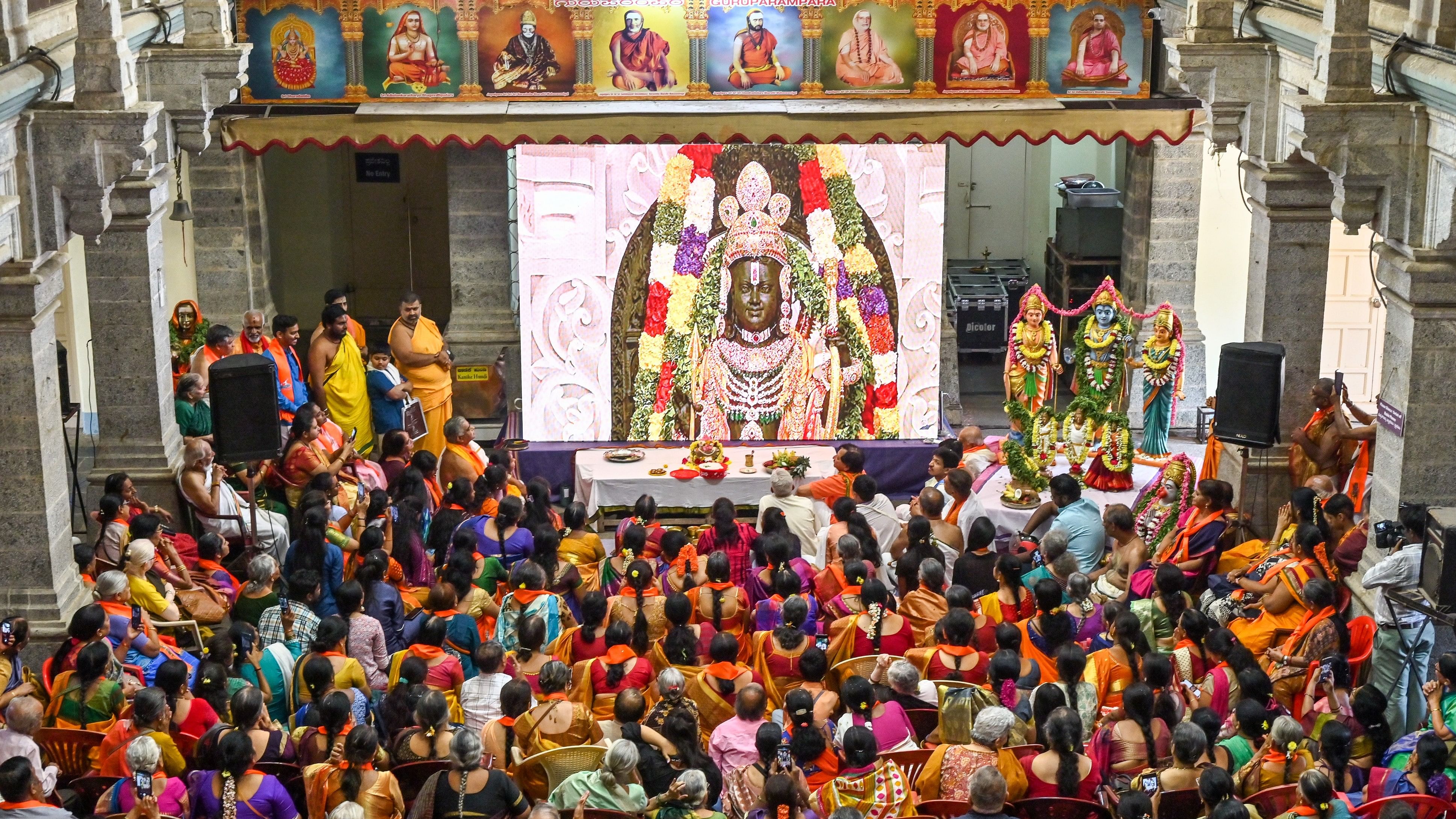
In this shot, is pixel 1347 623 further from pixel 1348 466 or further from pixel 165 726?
pixel 165 726

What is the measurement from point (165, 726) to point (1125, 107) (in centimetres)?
955

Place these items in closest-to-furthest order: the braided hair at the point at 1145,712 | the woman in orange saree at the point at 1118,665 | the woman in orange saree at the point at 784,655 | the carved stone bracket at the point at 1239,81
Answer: the braided hair at the point at 1145,712 → the woman in orange saree at the point at 1118,665 → the woman in orange saree at the point at 784,655 → the carved stone bracket at the point at 1239,81

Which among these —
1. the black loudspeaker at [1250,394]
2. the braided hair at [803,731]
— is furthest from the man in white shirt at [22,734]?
the black loudspeaker at [1250,394]

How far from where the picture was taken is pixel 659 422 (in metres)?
15.8

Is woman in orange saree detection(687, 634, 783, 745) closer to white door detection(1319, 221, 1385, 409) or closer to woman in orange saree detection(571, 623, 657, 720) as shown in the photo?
woman in orange saree detection(571, 623, 657, 720)

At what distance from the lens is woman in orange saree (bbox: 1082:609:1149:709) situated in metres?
8.98

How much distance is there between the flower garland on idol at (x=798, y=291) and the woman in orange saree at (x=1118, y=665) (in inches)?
266

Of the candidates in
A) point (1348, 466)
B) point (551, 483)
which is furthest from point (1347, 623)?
point (551, 483)

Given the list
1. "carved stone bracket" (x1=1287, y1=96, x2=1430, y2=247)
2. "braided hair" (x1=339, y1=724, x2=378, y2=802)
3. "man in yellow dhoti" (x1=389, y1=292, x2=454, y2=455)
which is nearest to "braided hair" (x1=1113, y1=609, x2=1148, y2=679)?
"carved stone bracket" (x1=1287, y1=96, x2=1430, y2=247)

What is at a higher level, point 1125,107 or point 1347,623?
point 1125,107

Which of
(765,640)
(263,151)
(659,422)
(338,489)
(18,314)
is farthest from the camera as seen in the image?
(659,422)

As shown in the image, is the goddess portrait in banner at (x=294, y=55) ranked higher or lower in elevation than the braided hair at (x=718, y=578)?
higher

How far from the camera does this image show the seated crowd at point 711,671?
7840mm

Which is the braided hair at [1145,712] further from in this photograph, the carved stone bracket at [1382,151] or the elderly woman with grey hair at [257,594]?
the elderly woman with grey hair at [257,594]
